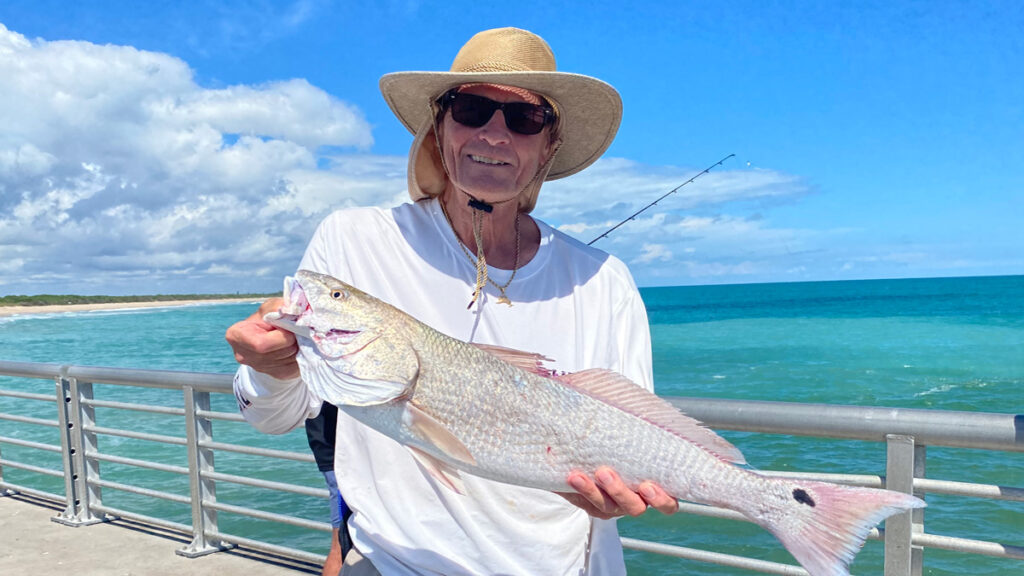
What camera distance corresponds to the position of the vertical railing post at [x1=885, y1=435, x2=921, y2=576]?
7.97 feet

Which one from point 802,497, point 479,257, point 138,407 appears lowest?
point 138,407

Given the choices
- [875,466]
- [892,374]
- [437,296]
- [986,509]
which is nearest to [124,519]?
[437,296]

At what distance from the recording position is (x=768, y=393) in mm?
19906

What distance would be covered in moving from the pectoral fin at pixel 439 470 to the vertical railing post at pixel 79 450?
13.6 feet

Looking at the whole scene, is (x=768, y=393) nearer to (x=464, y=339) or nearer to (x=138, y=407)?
(x=138, y=407)

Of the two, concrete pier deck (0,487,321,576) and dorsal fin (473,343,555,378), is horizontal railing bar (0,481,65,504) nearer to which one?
concrete pier deck (0,487,321,576)

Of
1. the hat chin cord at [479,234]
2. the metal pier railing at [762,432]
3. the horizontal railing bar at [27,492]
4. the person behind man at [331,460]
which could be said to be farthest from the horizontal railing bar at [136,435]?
the hat chin cord at [479,234]

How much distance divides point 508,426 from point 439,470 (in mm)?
200

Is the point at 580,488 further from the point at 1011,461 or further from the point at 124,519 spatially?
the point at 1011,461

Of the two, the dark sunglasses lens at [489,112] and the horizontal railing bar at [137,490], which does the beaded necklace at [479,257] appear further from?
the horizontal railing bar at [137,490]

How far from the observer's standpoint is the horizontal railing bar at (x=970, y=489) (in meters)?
2.44

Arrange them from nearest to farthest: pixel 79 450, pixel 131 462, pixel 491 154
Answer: pixel 491 154 → pixel 131 462 → pixel 79 450

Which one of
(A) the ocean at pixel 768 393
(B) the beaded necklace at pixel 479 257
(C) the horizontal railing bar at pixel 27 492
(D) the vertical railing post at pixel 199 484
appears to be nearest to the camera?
(B) the beaded necklace at pixel 479 257

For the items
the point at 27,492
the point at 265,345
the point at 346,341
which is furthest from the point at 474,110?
the point at 27,492
